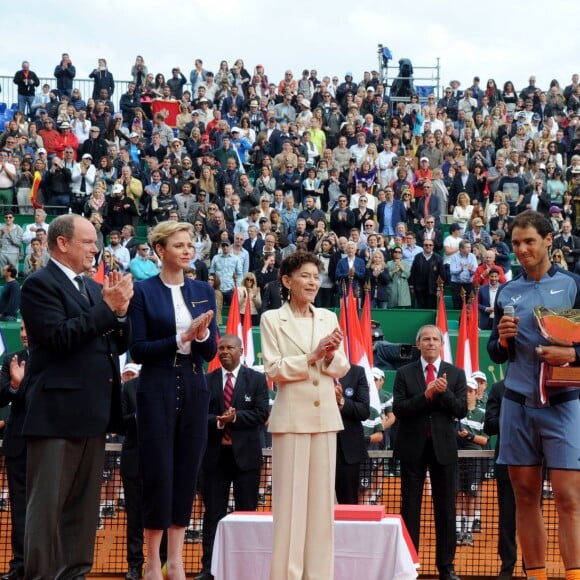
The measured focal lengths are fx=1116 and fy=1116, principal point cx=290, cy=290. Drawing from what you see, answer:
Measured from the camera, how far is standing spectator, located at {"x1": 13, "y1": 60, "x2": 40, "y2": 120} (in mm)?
25859

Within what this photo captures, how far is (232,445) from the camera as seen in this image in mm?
8391

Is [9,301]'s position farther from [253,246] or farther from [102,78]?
[102,78]

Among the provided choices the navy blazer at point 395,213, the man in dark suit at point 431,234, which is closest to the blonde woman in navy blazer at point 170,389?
the man in dark suit at point 431,234

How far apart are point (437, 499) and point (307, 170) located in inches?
534

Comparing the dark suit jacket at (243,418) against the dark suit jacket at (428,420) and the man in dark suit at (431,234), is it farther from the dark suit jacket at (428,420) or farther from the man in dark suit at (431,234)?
the man in dark suit at (431,234)

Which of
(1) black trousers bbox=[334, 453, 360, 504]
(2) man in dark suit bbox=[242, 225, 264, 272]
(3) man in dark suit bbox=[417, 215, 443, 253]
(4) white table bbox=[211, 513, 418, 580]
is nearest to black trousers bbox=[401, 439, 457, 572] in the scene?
(1) black trousers bbox=[334, 453, 360, 504]

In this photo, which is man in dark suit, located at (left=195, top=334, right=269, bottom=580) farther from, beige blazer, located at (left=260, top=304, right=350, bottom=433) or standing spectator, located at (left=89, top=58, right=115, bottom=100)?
standing spectator, located at (left=89, top=58, right=115, bottom=100)

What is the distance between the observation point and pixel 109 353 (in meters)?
5.58

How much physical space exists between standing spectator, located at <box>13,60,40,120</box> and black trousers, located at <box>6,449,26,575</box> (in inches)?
746

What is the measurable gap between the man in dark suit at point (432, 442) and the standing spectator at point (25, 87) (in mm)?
19266

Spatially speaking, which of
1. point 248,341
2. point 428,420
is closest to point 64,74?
point 248,341

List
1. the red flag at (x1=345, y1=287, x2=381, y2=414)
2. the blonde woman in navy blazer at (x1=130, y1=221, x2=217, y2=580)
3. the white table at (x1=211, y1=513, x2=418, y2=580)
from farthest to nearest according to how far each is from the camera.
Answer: the red flag at (x1=345, y1=287, x2=381, y2=414)
the white table at (x1=211, y1=513, x2=418, y2=580)
the blonde woman in navy blazer at (x1=130, y1=221, x2=217, y2=580)

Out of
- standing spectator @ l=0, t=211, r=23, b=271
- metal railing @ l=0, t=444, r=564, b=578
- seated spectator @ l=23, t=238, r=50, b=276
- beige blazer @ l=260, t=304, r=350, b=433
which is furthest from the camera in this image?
standing spectator @ l=0, t=211, r=23, b=271

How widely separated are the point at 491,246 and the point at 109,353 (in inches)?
534
